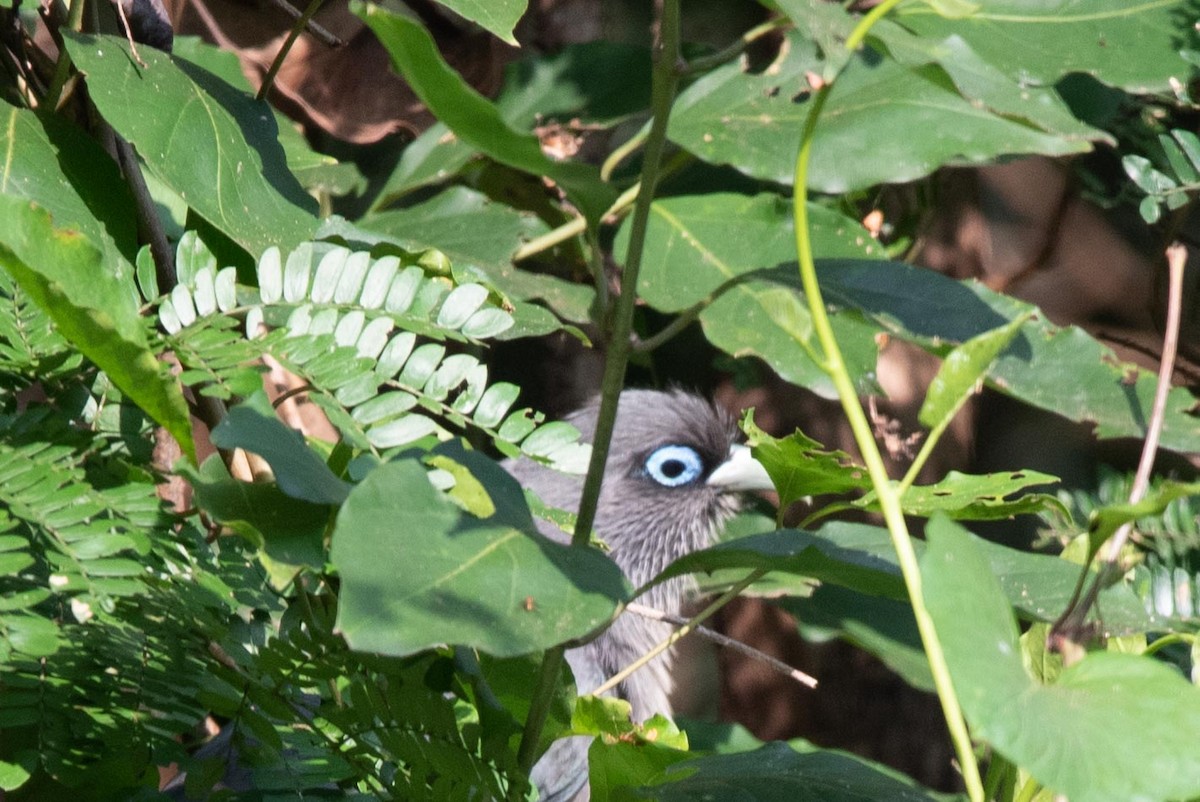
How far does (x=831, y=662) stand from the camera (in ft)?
11.4

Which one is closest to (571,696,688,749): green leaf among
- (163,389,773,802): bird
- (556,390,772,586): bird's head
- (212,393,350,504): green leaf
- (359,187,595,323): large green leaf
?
(212,393,350,504): green leaf

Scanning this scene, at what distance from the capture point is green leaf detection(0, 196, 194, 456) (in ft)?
3.13

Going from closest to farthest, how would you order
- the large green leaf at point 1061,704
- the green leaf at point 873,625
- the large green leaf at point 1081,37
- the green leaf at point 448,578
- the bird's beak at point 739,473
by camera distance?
the large green leaf at point 1061,704, the green leaf at point 448,578, the green leaf at point 873,625, the large green leaf at point 1081,37, the bird's beak at point 739,473

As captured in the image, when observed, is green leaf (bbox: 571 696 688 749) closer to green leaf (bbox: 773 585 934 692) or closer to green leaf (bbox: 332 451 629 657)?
green leaf (bbox: 773 585 934 692)

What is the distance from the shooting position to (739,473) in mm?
3275

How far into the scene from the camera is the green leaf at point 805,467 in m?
1.22

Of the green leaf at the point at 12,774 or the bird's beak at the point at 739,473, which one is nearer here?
the green leaf at the point at 12,774

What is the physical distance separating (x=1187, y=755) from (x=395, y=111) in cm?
281

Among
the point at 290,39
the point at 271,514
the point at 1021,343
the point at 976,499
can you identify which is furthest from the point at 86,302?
the point at 1021,343

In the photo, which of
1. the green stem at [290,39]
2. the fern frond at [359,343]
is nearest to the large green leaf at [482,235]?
the green stem at [290,39]

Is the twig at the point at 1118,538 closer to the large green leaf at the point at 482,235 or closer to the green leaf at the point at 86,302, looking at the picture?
the green leaf at the point at 86,302

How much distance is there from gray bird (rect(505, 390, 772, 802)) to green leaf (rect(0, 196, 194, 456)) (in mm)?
1907

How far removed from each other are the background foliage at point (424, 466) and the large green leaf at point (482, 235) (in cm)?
46

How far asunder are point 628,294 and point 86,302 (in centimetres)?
43
